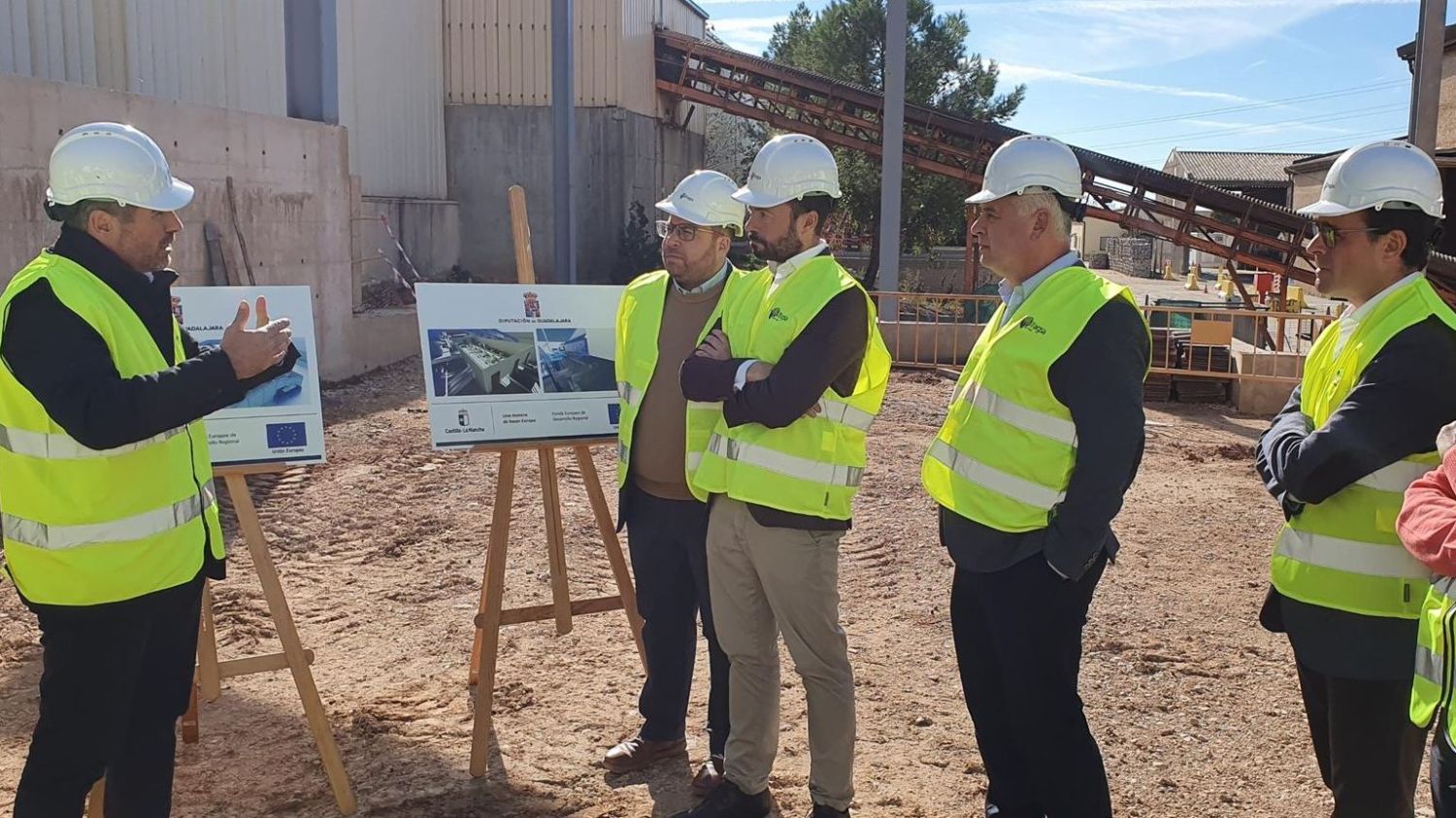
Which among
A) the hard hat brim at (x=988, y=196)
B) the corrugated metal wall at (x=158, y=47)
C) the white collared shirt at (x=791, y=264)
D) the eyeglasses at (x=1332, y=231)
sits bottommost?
the white collared shirt at (x=791, y=264)

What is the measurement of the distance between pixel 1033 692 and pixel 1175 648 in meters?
2.98

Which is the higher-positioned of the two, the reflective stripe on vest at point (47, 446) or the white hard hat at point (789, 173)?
the white hard hat at point (789, 173)

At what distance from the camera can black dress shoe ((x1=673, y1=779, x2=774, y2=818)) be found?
12.5 feet

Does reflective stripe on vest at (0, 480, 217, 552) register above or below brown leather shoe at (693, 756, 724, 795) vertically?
above

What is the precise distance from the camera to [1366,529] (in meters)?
2.73

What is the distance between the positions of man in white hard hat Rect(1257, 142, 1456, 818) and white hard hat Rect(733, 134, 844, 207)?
1.40m

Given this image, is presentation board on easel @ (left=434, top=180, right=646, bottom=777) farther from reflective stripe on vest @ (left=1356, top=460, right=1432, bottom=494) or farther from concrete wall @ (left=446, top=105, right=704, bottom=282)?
concrete wall @ (left=446, top=105, right=704, bottom=282)

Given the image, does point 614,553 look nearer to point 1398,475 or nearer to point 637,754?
point 637,754

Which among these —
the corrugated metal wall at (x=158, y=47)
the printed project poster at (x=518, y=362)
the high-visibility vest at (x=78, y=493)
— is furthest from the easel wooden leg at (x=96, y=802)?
the corrugated metal wall at (x=158, y=47)

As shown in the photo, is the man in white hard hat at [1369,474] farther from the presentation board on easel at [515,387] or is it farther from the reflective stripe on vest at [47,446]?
the reflective stripe on vest at [47,446]

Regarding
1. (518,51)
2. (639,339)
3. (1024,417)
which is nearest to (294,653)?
(639,339)

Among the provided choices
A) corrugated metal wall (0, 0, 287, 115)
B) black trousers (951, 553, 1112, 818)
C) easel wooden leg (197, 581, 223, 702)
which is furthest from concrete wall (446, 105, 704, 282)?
black trousers (951, 553, 1112, 818)

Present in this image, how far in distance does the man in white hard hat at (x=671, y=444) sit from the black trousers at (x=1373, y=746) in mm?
1983

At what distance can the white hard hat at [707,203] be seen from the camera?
13.2 feet
